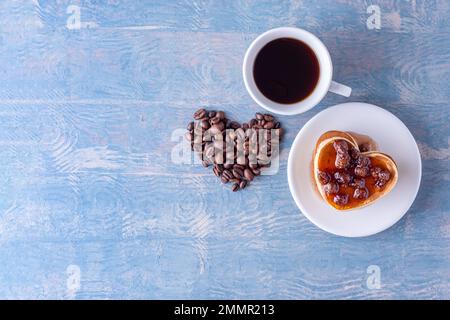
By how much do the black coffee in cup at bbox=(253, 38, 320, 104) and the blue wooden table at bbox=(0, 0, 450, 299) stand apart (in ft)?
0.22

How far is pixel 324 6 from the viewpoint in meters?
0.91

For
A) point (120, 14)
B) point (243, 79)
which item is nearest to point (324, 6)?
point (243, 79)

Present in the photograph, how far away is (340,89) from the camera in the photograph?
85 centimetres

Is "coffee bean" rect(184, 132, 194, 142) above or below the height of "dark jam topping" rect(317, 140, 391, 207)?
above

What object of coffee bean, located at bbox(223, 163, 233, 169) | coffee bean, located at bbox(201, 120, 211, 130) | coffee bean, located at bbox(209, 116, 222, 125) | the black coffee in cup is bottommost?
coffee bean, located at bbox(223, 163, 233, 169)

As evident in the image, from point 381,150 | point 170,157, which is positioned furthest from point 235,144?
point 381,150

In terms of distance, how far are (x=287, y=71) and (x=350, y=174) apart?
21 cm

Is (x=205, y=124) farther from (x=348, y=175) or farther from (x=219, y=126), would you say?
(x=348, y=175)

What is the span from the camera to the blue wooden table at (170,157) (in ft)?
2.97

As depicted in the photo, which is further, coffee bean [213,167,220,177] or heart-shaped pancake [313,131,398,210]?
coffee bean [213,167,220,177]

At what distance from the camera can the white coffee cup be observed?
2.72 ft

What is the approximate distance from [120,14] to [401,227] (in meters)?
0.65

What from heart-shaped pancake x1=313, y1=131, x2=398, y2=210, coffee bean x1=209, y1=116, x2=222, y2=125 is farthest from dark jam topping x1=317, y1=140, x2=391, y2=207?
coffee bean x1=209, y1=116, x2=222, y2=125

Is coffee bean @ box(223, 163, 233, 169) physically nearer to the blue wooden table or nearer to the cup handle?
the blue wooden table
